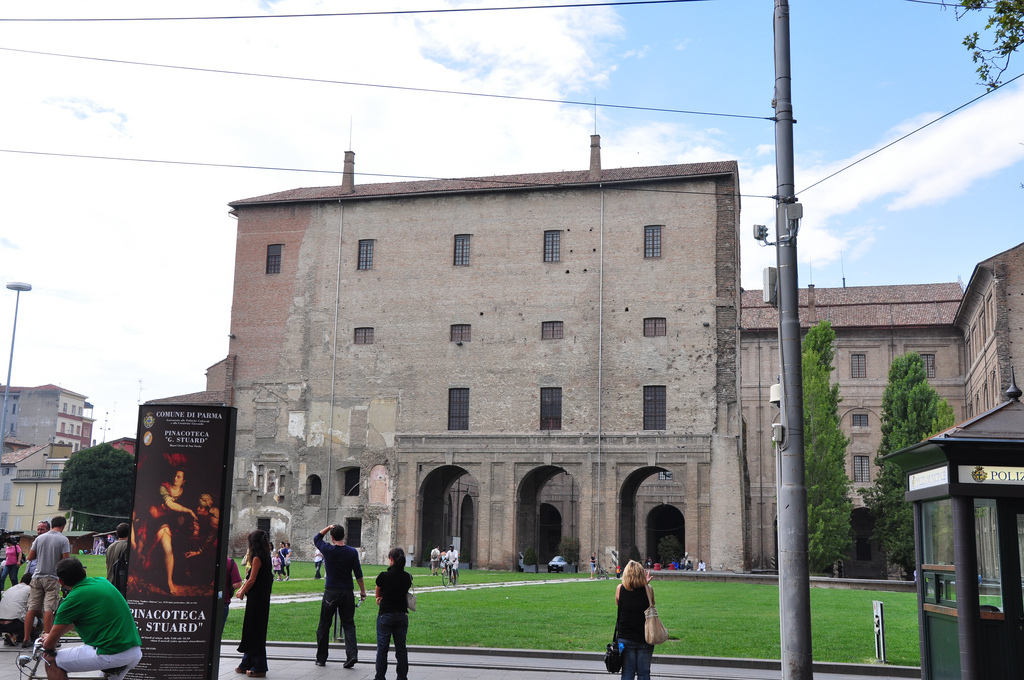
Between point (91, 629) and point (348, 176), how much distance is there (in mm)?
41434

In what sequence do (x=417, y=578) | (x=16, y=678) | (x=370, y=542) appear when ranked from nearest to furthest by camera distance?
(x=16, y=678), (x=417, y=578), (x=370, y=542)

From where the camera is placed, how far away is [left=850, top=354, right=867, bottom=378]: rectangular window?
189 feet

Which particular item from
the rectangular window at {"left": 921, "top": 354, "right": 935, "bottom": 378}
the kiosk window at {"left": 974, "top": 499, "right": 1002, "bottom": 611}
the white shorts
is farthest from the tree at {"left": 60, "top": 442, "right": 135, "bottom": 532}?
the kiosk window at {"left": 974, "top": 499, "right": 1002, "bottom": 611}

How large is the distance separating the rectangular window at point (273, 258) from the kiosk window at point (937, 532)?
40.5m

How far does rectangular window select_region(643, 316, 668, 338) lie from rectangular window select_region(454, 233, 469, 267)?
913 centimetres

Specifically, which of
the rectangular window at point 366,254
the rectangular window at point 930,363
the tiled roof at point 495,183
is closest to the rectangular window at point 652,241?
the tiled roof at point 495,183

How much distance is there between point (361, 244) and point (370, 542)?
47.3ft

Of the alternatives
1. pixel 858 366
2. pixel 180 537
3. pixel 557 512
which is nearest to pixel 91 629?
pixel 180 537

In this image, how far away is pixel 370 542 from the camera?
139ft

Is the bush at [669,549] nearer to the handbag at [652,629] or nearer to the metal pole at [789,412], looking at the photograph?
the metal pole at [789,412]

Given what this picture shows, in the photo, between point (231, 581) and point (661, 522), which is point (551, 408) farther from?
point (231, 581)

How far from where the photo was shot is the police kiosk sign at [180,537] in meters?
8.81

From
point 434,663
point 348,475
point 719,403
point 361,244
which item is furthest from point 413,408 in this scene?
point 434,663

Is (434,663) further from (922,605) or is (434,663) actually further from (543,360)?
(543,360)
